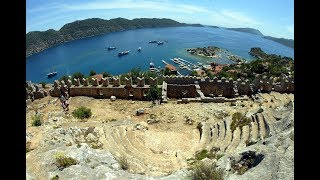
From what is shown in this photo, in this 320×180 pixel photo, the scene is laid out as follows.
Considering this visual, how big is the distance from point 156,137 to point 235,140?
204 inches

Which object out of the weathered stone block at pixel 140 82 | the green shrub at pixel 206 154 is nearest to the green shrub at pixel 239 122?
the green shrub at pixel 206 154

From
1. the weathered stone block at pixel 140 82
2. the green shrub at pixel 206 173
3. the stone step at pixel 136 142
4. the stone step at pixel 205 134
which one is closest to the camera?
the green shrub at pixel 206 173

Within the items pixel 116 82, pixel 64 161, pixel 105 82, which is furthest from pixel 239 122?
pixel 105 82

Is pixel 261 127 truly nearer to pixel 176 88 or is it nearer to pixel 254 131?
pixel 254 131

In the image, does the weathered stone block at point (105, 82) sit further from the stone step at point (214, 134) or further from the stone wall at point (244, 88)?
the stone step at point (214, 134)

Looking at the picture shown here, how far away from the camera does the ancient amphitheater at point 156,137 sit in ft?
36.5

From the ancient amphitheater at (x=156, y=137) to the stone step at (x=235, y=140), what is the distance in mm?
52

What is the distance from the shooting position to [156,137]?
19.4 metres

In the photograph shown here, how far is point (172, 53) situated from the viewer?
150 m

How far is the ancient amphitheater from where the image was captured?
11.1 m

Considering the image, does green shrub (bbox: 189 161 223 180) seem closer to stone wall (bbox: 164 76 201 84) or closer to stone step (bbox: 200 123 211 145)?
stone step (bbox: 200 123 211 145)

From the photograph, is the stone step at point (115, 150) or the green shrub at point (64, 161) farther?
the stone step at point (115, 150)

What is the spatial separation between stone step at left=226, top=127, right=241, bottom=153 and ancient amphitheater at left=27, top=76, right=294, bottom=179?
5 cm
